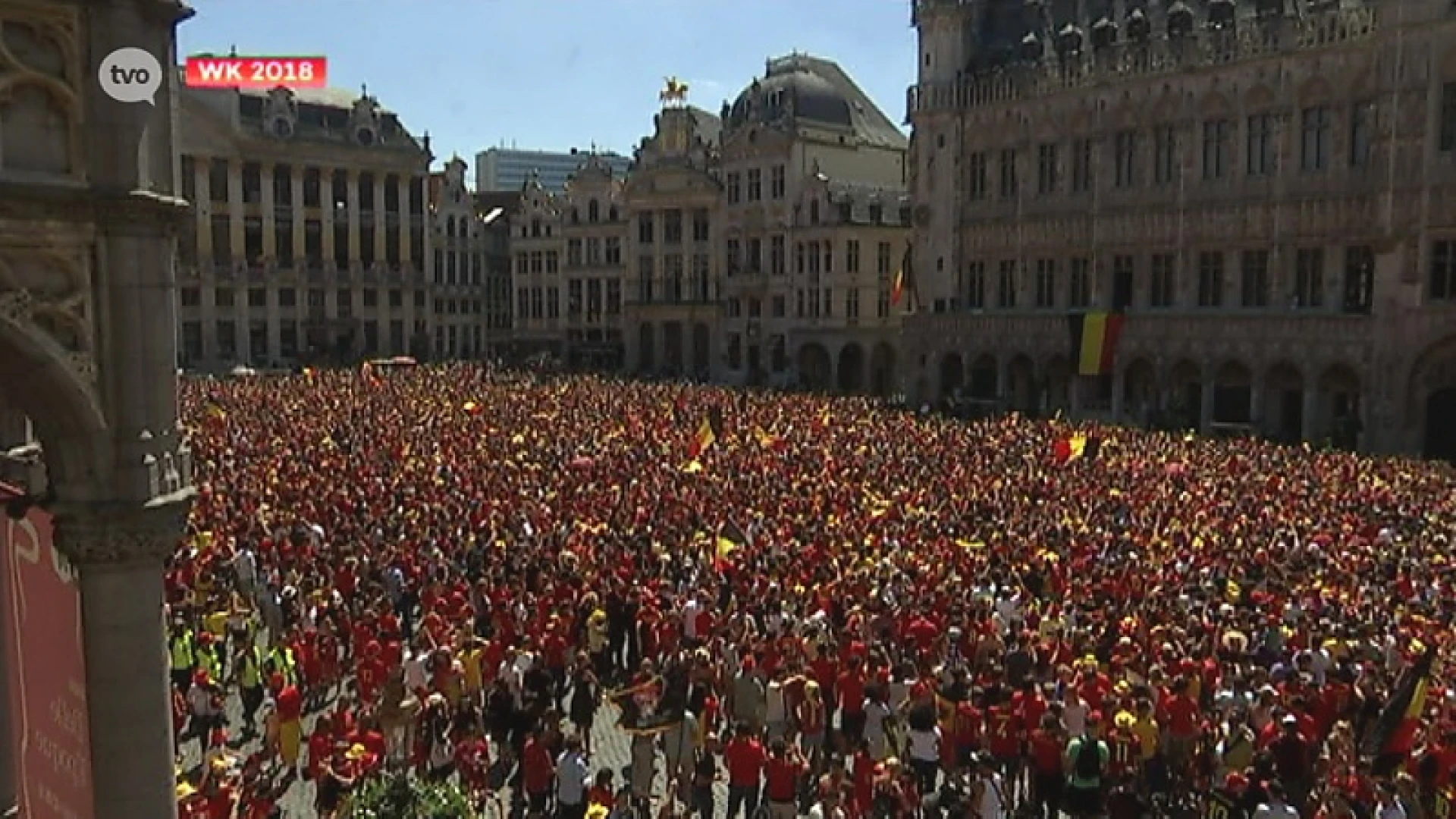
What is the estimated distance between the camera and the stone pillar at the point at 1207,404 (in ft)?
169

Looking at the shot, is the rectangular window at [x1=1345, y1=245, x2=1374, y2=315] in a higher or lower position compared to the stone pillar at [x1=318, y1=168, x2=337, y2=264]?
lower

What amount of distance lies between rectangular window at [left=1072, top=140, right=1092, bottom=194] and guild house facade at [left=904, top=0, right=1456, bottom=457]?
0.36 feet

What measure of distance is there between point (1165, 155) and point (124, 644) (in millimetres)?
52829

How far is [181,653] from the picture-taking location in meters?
15.5

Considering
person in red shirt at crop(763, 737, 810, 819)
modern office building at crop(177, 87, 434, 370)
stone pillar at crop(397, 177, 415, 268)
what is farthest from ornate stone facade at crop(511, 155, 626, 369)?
person in red shirt at crop(763, 737, 810, 819)

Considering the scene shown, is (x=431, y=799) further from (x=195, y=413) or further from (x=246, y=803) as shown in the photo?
(x=195, y=413)

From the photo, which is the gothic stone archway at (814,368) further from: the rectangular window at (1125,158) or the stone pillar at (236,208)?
the stone pillar at (236,208)

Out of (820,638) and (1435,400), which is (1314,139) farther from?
(820,638)

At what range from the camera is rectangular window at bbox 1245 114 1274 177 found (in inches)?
1972

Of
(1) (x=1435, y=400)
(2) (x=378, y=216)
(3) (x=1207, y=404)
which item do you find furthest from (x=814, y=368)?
(1) (x=1435, y=400)

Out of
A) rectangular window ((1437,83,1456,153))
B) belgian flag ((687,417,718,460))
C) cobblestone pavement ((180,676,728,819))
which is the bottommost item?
cobblestone pavement ((180,676,728,819))

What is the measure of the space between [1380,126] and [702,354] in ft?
160

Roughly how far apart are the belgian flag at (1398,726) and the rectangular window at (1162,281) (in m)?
43.6

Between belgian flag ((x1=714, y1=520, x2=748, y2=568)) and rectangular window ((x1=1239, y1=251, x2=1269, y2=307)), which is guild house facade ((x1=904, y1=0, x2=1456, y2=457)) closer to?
rectangular window ((x1=1239, y1=251, x2=1269, y2=307))
